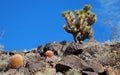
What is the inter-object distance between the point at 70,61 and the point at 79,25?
280 inches

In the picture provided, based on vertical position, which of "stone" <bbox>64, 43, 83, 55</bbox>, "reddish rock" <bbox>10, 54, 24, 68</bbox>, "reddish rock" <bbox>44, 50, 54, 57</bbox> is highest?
"stone" <bbox>64, 43, 83, 55</bbox>

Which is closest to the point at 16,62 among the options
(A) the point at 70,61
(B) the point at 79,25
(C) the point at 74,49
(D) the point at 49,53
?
(A) the point at 70,61

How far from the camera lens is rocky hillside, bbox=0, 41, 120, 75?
13117 mm

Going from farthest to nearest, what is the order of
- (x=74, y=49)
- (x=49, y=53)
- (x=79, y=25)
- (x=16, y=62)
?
1. (x=79, y=25)
2. (x=74, y=49)
3. (x=49, y=53)
4. (x=16, y=62)

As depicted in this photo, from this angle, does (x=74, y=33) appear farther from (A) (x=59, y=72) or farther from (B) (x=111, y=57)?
(A) (x=59, y=72)

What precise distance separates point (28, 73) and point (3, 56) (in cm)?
437

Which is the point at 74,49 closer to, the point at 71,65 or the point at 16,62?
the point at 71,65

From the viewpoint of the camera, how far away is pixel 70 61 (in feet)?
45.5

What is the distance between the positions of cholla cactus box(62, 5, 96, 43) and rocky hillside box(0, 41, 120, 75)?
2004mm

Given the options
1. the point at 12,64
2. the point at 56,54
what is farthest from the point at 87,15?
the point at 12,64

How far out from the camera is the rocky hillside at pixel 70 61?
1312 centimetres

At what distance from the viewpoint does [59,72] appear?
1345cm

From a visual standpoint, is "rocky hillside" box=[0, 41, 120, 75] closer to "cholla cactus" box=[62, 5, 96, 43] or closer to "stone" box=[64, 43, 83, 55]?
"stone" box=[64, 43, 83, 55]

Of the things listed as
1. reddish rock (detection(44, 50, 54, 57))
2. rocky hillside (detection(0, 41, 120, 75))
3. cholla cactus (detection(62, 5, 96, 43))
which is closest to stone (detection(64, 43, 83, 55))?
rocky hillside (detection(0, 41, 120, 75))
